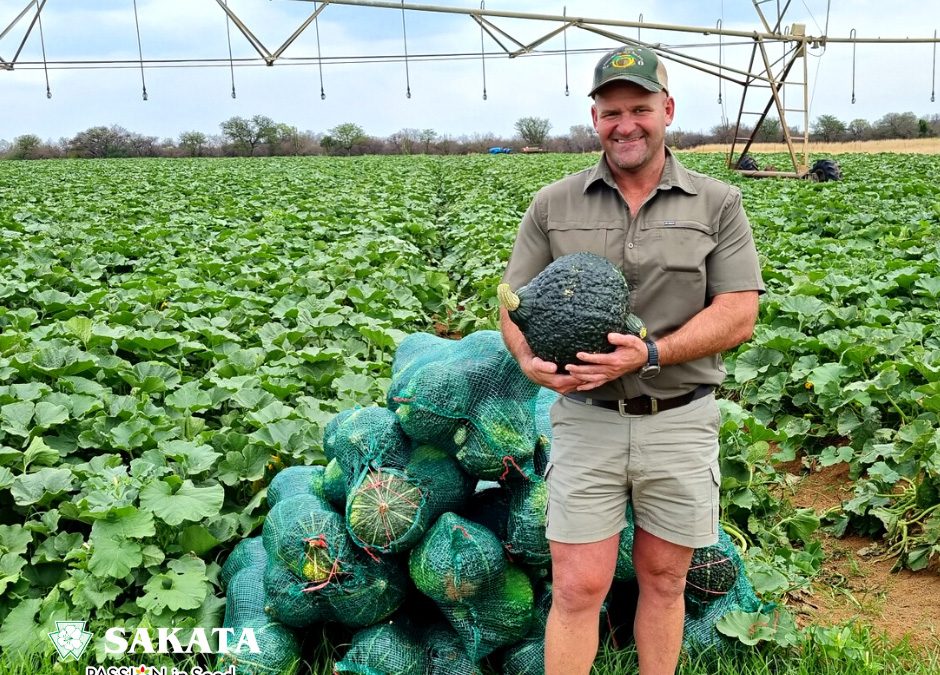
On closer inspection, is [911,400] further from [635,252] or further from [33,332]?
[33,332]

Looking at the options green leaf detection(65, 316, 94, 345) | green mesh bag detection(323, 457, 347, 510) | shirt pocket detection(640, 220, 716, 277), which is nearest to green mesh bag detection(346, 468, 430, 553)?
green mesh bag detection(323, 457, 347, 510)

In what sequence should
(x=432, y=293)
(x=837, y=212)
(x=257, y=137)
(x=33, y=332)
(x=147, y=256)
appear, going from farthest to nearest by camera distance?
(x=257, y=137)
(x=837, y=212)
(x=147, y=256)
(x=432, y=293)
(x=33, y=332)

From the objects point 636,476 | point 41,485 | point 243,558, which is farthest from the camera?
point 41,485

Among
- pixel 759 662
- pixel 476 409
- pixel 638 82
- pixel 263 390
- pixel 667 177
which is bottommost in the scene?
pixel 759 662

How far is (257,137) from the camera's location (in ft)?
268

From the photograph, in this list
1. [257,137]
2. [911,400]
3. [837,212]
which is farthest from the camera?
[257,137]

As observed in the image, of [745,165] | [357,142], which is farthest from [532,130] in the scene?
[745,165]

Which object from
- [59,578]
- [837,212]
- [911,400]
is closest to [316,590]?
[59,578]

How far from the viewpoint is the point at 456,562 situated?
2.79m

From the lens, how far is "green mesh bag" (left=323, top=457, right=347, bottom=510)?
3199 millimetres

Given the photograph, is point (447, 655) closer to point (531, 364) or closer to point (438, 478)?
point (438, 478)

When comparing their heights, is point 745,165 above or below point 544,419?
above

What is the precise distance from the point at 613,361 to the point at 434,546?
943 millimetres

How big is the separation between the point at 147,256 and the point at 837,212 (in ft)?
33.7
